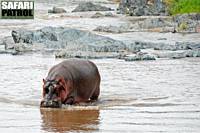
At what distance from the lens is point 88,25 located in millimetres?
32000

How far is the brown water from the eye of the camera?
1025 centimetres

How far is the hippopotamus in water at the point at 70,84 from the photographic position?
12000 mm

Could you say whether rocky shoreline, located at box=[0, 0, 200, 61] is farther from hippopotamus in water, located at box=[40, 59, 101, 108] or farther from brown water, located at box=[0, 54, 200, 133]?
hippopotamus in water, located at box=[40, 59, 101, 108]

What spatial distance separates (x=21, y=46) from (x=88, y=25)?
10.3 meters

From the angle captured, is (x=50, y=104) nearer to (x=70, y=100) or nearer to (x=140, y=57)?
(x=70, y=100)

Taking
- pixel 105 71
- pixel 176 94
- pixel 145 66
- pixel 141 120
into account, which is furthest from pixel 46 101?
pixel 145 66

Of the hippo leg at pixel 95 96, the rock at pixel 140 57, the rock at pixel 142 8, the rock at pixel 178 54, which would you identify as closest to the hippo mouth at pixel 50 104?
the hippo leg at pixel 95 96

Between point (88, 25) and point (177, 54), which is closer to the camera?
point (177, 54)

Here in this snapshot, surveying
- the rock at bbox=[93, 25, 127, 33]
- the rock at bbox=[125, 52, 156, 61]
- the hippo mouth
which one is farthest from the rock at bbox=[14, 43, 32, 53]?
the hippo mouth

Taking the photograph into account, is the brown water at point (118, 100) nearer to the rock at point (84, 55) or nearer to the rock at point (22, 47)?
the rock at point (84, 55)

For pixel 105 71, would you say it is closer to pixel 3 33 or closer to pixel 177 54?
pixel 177 54

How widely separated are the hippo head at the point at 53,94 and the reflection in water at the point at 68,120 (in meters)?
0.20

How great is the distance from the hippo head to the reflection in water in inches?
Result: 7.9

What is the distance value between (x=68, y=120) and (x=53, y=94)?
4.11 ft
